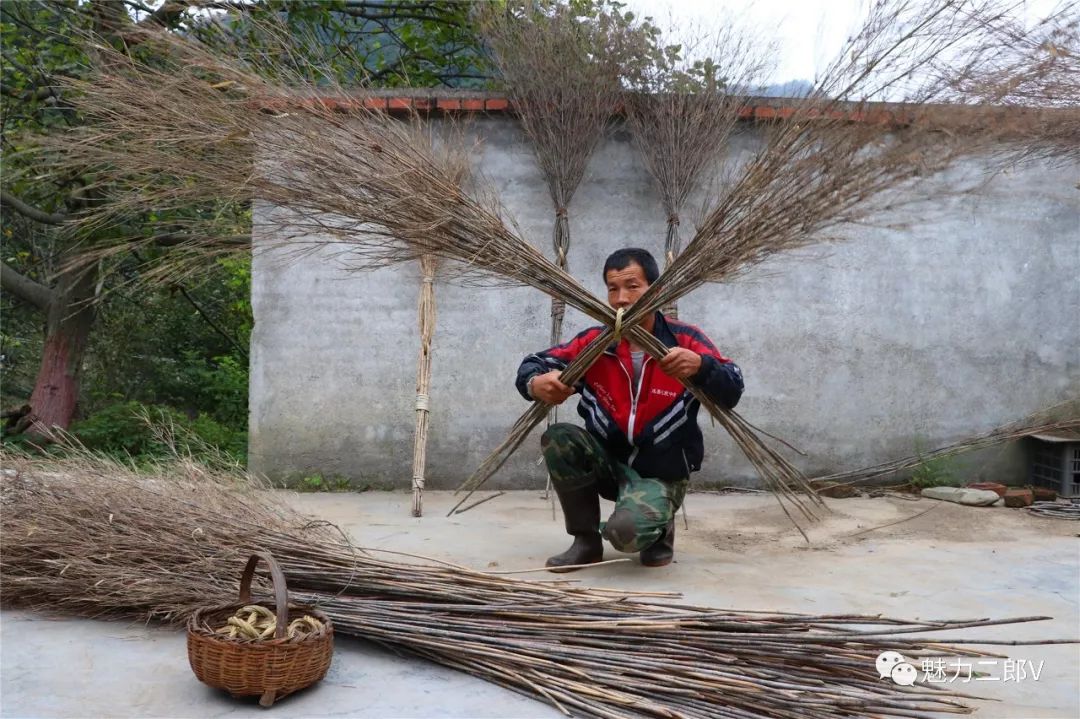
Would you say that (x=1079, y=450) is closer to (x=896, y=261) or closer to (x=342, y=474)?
(x=896, y=261)

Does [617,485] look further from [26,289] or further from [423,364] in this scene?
[26,289]

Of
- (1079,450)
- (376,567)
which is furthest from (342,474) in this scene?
(1079,450)

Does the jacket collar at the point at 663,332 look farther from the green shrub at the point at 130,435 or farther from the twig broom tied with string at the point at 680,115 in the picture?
the green shrub at the point at 130,435

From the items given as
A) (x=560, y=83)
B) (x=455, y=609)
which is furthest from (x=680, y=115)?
(x=455, y=609)

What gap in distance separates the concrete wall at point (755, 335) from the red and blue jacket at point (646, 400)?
1.91 metres

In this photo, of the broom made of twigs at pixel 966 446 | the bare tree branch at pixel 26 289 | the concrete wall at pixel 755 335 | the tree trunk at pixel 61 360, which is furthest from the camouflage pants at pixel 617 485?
the bare tree branch at pixel 26 289

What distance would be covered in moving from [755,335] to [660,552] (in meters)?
2.33

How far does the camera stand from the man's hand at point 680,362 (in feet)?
9.91

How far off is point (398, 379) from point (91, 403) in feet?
15.0

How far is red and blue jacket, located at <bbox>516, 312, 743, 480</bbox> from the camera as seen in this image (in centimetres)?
331

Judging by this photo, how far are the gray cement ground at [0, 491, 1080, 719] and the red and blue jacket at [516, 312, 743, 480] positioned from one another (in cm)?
41

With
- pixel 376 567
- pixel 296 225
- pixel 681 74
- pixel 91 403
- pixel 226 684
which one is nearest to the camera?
pixel 226 684

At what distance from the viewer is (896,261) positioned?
5.41 meters

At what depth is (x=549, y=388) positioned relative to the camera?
3.19 m
